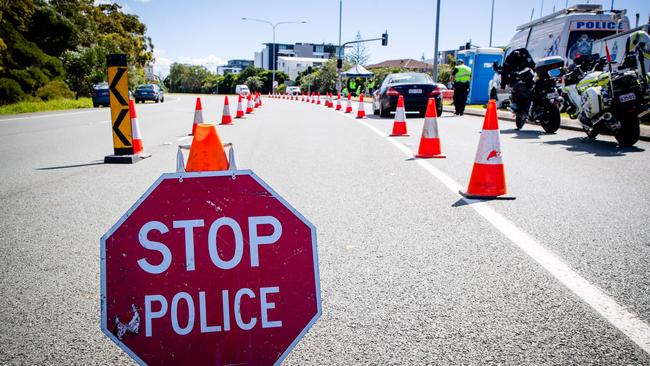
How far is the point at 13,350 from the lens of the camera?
98.3 inches

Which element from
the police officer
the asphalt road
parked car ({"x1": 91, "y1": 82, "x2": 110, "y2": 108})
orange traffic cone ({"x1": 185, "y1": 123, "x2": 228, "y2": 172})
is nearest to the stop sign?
orange traffic cone ({"x1": 185, "y1": 123, "x2": 228, "y2": 172})

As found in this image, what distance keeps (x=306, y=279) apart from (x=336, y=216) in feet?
9.49

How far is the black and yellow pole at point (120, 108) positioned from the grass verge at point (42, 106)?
1806 cm

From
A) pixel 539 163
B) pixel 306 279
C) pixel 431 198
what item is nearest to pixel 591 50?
pixel 539 163

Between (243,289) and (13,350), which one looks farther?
(13,350)

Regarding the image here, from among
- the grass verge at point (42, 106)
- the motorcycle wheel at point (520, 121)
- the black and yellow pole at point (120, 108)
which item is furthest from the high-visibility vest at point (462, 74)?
the grass verge at point (42, 106)

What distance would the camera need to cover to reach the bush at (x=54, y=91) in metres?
29.1

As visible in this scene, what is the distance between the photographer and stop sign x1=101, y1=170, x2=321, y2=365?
191 centimetres

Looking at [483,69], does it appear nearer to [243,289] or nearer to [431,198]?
[431,198]

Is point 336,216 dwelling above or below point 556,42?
below

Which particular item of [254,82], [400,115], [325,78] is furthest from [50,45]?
[254,82]

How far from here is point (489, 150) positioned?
561cm

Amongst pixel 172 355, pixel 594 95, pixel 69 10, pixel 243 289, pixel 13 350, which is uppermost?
pixel 69 10

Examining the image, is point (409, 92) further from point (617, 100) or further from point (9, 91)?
point (9, 91)
